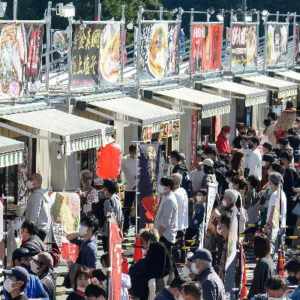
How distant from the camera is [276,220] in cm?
1916

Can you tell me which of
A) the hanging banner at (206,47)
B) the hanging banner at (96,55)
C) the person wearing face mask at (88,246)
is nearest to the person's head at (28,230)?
the person wearing face mask at (88,246)

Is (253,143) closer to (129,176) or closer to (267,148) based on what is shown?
(267,148)

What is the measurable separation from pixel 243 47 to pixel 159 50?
739cm

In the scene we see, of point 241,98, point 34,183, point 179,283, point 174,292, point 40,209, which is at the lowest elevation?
point 241,98

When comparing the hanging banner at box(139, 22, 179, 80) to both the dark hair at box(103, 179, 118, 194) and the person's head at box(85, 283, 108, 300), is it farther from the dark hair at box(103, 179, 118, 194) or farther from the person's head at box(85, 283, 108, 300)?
the person's head at box(85, 283, 108, 300)

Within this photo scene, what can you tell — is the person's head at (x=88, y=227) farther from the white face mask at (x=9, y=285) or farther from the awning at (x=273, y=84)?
the awning at (x=273, y=84)

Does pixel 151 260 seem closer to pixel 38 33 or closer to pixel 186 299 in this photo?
pixel 186 299

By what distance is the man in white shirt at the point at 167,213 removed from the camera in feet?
64.4

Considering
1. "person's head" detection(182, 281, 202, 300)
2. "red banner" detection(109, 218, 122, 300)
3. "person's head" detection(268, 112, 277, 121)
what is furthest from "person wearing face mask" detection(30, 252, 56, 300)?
"person's head" detection(268, 112, 277, 121)

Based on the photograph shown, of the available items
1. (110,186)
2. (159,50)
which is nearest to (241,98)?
(159,50)

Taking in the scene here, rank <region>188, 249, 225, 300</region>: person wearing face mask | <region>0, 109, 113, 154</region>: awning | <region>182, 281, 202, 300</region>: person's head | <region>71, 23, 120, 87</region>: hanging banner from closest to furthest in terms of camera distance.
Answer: <region>182, 281, 202, 300</region>: person's head < <region>188, 249, 225, 300</region>: person wearing face mask < <region>0, 109, 113, 154</region>: awning < <region>71, 23, 120, 87</region>: hanging banner

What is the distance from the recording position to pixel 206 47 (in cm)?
3141

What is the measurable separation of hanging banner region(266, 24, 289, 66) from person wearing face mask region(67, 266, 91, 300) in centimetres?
2398

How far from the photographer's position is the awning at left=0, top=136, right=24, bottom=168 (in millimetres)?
18469
